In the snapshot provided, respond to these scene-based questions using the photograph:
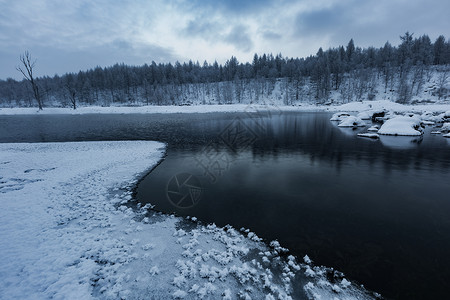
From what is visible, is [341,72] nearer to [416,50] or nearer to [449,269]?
[416,50]

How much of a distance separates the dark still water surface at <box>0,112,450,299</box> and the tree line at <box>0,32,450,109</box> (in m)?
94.7

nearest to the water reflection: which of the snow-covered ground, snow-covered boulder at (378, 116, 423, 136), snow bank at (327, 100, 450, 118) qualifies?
A: snow-covered boulder at (378, 116, 423, 136)

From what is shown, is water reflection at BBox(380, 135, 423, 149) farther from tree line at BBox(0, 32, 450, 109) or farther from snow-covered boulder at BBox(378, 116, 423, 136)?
tree line at BBox(0, 32, 450, 109)

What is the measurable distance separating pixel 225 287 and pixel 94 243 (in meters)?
4.68

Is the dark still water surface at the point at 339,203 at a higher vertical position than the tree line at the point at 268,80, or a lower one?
lower

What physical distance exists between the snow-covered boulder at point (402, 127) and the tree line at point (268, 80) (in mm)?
70721

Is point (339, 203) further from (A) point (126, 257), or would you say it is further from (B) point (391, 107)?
(B) point (391, 107)

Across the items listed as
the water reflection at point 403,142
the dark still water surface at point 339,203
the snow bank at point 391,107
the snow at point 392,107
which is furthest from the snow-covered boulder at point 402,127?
the snow at point 392,107

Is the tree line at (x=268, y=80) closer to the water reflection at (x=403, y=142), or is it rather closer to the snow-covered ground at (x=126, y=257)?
the water reflection at (x=403, y=142)

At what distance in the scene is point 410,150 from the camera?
21203mm

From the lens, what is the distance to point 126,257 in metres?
6.23

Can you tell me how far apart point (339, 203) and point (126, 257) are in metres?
9.66

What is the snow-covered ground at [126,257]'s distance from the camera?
5115 mm

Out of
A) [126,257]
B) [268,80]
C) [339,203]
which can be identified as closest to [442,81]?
[268,80]
